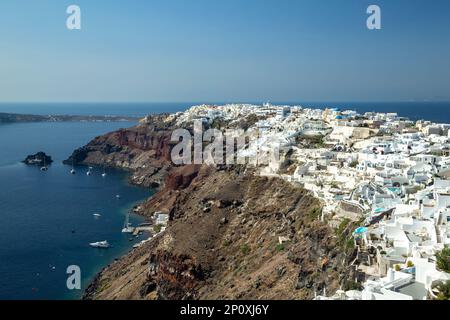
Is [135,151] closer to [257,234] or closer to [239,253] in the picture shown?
[257,234]

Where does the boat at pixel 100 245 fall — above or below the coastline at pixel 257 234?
below

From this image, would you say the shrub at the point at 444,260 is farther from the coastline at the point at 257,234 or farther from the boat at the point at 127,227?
the boat at the point at 127,227

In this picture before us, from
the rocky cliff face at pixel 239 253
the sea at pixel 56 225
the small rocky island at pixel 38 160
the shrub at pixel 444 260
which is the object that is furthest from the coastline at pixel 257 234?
the small rocky island at pixel 38 160

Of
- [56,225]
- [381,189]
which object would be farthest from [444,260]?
[56,225]

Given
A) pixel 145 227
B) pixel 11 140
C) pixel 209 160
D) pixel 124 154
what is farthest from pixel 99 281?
pixel 11 140

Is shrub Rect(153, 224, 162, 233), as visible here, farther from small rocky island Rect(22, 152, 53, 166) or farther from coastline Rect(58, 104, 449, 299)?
small rocky island Rect(22, 152, 53, 166)
